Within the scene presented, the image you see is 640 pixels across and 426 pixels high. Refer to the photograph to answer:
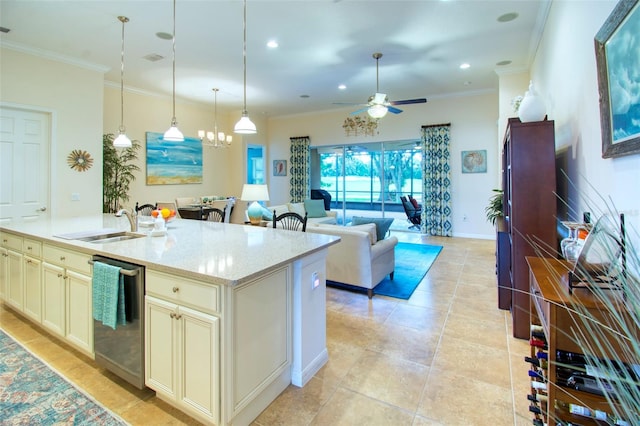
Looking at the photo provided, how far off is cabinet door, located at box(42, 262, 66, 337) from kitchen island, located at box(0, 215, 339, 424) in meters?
0.02

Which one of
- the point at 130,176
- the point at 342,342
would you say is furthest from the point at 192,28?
the point at 342,342

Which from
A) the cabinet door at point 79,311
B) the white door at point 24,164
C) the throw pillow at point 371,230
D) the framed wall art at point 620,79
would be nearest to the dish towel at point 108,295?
the cabinet door at point 79,311

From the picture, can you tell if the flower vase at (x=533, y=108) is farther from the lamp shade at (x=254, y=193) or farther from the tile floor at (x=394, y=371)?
the lamp shade at (x=254, y=193)

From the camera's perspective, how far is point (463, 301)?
3.80 meters

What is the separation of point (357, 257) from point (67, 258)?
282cm

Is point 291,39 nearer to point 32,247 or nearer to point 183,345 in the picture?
point 32,247

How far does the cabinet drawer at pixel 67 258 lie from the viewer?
2.36 metres

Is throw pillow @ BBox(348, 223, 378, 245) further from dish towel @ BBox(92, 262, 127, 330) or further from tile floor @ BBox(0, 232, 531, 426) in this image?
dish towel @ BBox(92, 262, 127, 330)

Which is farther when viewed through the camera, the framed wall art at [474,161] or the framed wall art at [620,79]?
the framed wall art at [474,161]

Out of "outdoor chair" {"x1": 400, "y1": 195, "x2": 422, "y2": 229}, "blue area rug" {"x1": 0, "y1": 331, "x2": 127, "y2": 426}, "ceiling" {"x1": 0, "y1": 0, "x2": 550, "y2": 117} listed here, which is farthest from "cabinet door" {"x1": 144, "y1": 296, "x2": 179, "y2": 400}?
"outdoor chair" {"x1": 400, "y1": 195, "x2": 422, "y2": 229}

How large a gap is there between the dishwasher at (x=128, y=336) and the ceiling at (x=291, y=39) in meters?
3.19

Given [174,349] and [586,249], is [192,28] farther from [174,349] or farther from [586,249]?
[586,249]

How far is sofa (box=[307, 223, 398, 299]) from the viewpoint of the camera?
12.8ft

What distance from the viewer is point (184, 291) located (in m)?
1.80
